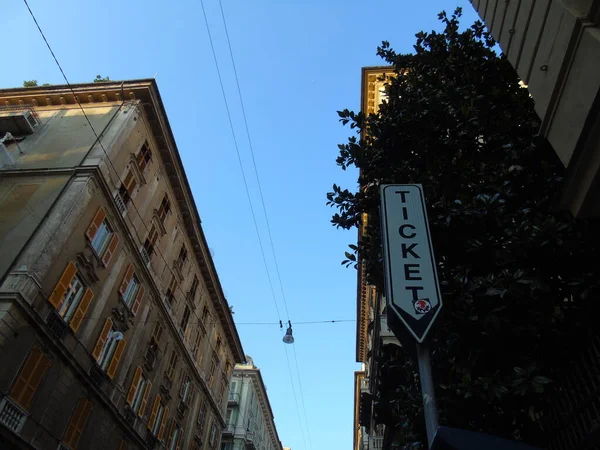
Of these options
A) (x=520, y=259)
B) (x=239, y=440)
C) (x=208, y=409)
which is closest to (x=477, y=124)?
(x=520, y=259)

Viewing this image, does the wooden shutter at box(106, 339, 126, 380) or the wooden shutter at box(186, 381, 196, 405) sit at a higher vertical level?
the wooden shutter at box(186, 381, 196, 405)

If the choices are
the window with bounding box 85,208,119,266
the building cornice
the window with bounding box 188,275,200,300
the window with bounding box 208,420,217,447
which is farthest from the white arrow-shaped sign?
the building cornice

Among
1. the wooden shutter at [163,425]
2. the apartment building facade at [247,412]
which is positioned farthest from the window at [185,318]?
the apartment building facade at [247,412]

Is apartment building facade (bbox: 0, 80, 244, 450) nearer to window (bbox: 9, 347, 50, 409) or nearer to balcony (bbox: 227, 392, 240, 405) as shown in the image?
window (bbox: 9, 347, 50, 409)

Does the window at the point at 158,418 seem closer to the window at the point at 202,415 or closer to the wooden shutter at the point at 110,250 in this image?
the window at the point at 202,415

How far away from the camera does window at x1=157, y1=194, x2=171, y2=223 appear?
82.0 feet

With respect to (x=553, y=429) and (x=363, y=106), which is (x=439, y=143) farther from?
(x=363, y=106)

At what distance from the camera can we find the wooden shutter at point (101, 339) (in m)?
18.6

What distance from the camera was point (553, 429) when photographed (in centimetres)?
625

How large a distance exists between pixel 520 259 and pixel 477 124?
3.38 metres

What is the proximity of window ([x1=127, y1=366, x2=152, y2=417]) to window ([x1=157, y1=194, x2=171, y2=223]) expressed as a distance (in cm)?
799

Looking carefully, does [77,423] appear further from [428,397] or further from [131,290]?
[428,397]

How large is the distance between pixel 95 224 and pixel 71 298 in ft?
10.5

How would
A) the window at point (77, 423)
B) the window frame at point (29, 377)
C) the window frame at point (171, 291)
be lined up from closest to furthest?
the window frame at point (29, 377), the window at point (77, 423), the window frame at point (171, 291)
